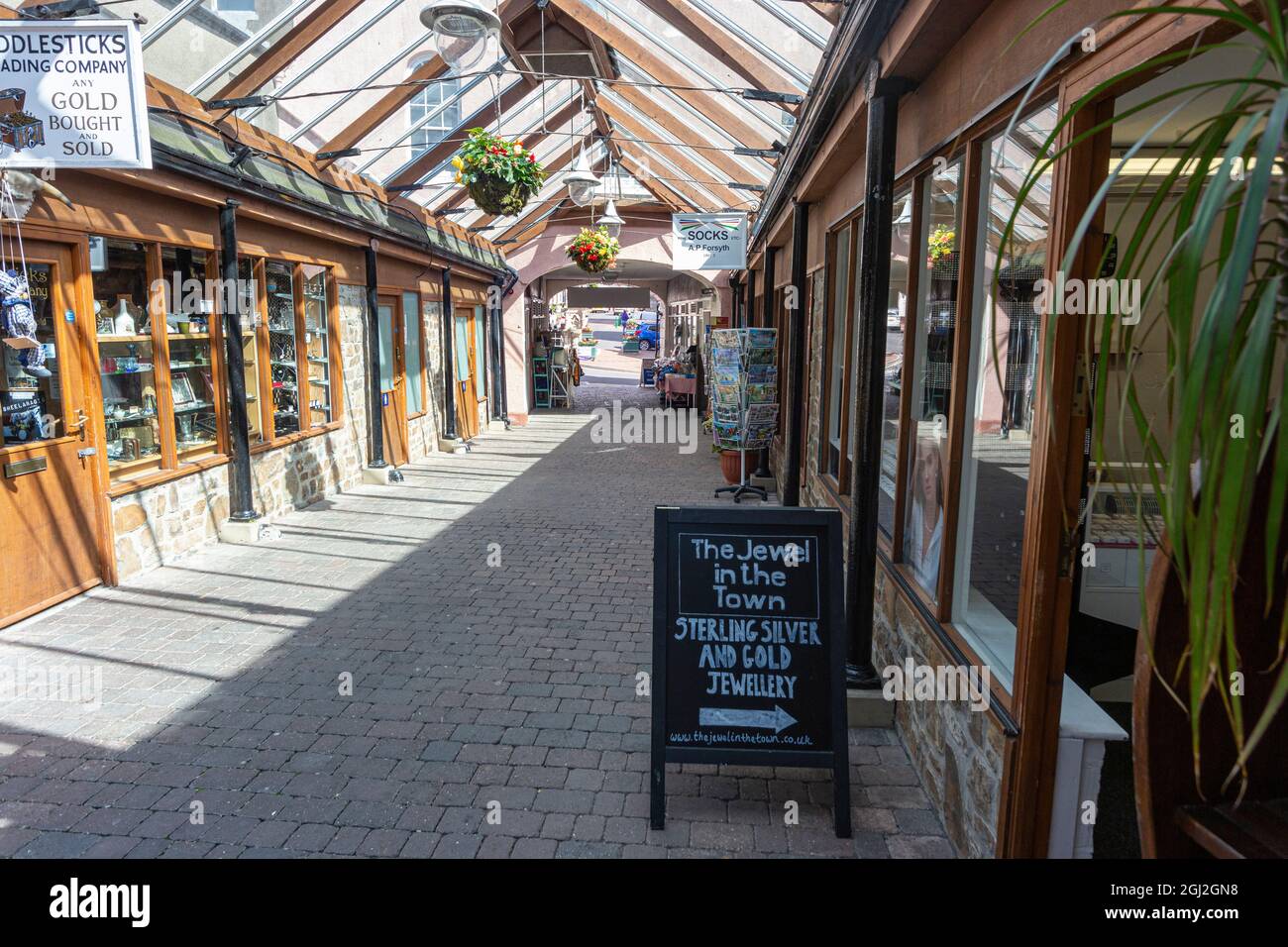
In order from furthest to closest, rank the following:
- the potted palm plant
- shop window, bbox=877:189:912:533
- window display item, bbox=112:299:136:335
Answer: window display item, bbox=112:299:136:335
shop window, bbox=877:189:912:533
the potted palm plant

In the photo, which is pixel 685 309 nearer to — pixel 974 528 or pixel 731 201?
pixel 731 201

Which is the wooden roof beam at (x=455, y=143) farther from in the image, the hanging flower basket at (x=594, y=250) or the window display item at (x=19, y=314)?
the window display item at (x=19, y=314)

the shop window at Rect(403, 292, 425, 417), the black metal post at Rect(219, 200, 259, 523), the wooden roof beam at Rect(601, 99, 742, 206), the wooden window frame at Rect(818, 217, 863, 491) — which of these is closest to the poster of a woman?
the wooden window frame at Rect(818, 217, 863, 491)

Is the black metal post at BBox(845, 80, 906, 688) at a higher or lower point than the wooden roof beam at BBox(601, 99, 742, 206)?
lower

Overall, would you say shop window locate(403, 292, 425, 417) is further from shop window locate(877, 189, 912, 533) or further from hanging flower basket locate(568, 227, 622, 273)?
shop window locate(877, 189, 912, 533)

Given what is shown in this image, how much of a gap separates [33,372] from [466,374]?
32.7 ft

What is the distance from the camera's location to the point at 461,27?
5395 mm

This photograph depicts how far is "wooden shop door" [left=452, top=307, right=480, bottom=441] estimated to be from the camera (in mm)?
14586

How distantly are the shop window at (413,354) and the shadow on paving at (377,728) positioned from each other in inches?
207

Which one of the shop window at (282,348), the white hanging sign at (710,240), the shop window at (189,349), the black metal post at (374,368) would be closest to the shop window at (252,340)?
the shop window at (282,348)

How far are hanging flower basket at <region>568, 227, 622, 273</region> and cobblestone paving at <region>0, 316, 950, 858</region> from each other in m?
7.34

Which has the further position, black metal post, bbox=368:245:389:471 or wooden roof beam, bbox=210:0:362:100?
black metal post, bbox=368:245:389:471

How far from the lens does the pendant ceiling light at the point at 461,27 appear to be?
5.26 metres
